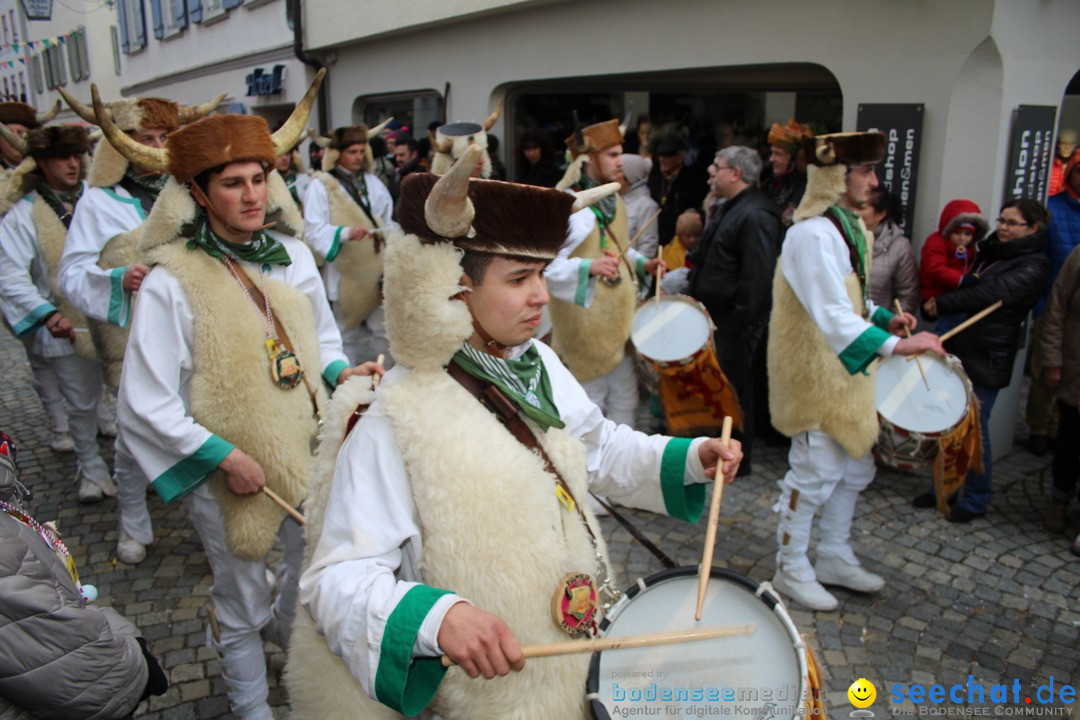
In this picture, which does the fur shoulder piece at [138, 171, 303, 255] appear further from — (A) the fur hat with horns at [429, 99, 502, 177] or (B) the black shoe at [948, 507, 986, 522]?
(B) the black shoe at [948, 507, 986, 522]

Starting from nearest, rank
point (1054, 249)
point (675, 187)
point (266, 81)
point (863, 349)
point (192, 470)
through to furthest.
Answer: point (192, 470), point (863, 349), point (1054, 249), point (675, 187), point (266, 81)

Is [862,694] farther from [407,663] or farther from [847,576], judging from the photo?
[407,663]

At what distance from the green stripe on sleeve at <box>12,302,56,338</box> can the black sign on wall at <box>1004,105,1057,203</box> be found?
20.0 feet

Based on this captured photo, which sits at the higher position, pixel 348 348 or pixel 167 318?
pixel 167 318

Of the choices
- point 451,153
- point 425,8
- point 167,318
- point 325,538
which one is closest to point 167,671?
point 167,318

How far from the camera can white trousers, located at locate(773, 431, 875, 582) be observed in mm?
3730

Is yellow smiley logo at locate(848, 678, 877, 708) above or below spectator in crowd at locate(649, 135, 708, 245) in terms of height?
below

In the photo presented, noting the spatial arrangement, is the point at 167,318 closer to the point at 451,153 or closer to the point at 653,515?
the point at 653,515

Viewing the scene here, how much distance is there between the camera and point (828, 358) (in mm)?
3596

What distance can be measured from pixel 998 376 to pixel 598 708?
409cm

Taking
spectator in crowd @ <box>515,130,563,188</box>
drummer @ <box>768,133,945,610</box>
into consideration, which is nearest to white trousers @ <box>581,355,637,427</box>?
drummer @ <box>768,133,945,610</box>

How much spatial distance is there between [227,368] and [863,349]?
103 inches

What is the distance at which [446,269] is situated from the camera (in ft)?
5.44

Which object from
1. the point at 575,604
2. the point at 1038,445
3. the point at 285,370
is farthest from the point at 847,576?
the point at 285,370
